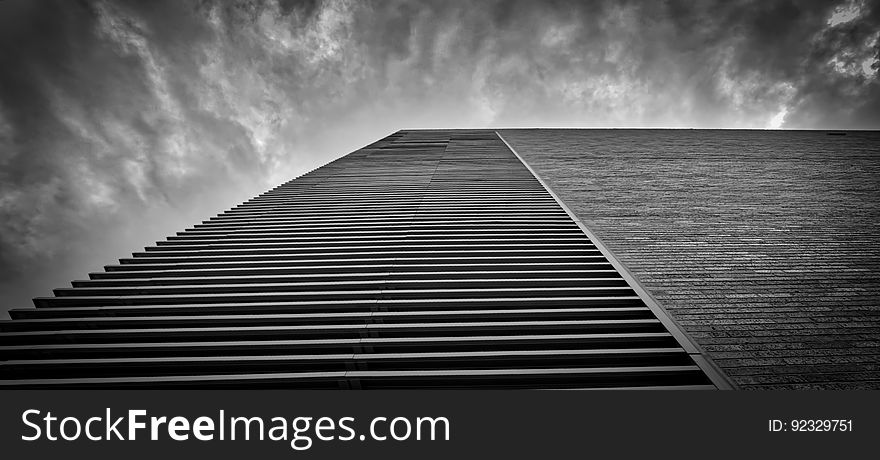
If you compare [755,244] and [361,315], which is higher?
[755,244]

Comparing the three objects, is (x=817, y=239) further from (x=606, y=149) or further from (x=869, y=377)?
(x=606, y=149)

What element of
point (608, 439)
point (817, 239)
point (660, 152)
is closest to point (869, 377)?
point (608, 439)

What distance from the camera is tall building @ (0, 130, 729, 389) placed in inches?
57.9

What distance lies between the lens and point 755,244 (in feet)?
8.35

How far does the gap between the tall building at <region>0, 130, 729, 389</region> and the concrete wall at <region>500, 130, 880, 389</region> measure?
0.86ft

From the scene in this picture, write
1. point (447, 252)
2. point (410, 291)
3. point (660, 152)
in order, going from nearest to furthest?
point (410, 291) < point (447, 252) < point (660, 152)

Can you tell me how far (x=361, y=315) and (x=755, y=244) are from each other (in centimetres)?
286

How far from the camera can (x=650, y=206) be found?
3.36 meters

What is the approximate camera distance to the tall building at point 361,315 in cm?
147

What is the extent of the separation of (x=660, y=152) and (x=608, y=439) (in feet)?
19.7

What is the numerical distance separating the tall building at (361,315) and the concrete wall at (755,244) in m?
0.26

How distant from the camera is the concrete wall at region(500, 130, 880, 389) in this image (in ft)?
5.06

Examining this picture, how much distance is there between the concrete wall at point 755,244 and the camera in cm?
154

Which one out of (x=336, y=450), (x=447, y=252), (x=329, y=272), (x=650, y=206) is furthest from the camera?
(x=650, y=206)
